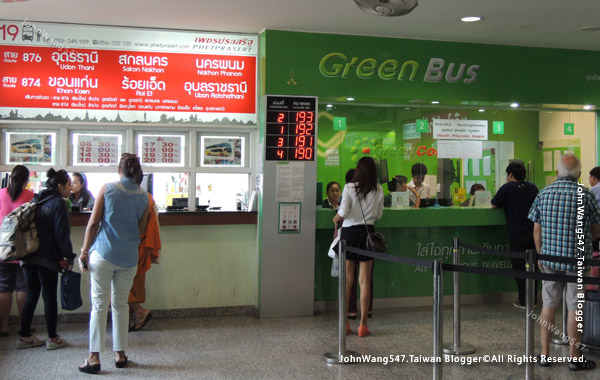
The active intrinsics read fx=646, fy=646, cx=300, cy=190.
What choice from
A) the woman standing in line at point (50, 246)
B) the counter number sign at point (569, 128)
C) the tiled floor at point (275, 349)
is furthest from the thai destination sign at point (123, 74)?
the counter number sign at point (569, 128)

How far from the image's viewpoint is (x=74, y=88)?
20.9ft

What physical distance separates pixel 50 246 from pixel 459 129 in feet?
15.7

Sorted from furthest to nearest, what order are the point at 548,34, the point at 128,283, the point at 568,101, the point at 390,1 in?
1. the point at 568,101
2. the point at 548,34
3. the point at 128,283
4. the point at 390,1

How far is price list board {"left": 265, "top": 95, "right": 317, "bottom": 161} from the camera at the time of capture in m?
6.51

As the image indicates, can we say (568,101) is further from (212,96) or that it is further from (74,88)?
(74,88)

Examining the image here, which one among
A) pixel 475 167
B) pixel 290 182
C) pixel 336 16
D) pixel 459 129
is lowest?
pixel 290 182

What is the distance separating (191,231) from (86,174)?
1216mm

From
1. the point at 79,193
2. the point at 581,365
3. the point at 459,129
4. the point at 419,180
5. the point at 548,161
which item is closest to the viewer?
the point at 581,365

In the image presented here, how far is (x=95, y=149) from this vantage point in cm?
655

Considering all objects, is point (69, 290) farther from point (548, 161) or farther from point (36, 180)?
point (548, 161)

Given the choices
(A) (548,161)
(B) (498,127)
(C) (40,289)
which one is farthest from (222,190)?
(A) (548,161)

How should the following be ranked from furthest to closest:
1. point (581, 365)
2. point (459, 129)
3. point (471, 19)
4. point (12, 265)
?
point (459, 129), point (471, 19), point (12, 265), point (581, 365)

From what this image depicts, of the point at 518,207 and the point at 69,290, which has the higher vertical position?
the point at 518,207

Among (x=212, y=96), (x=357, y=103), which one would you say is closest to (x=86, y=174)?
(x=212, y=96)
